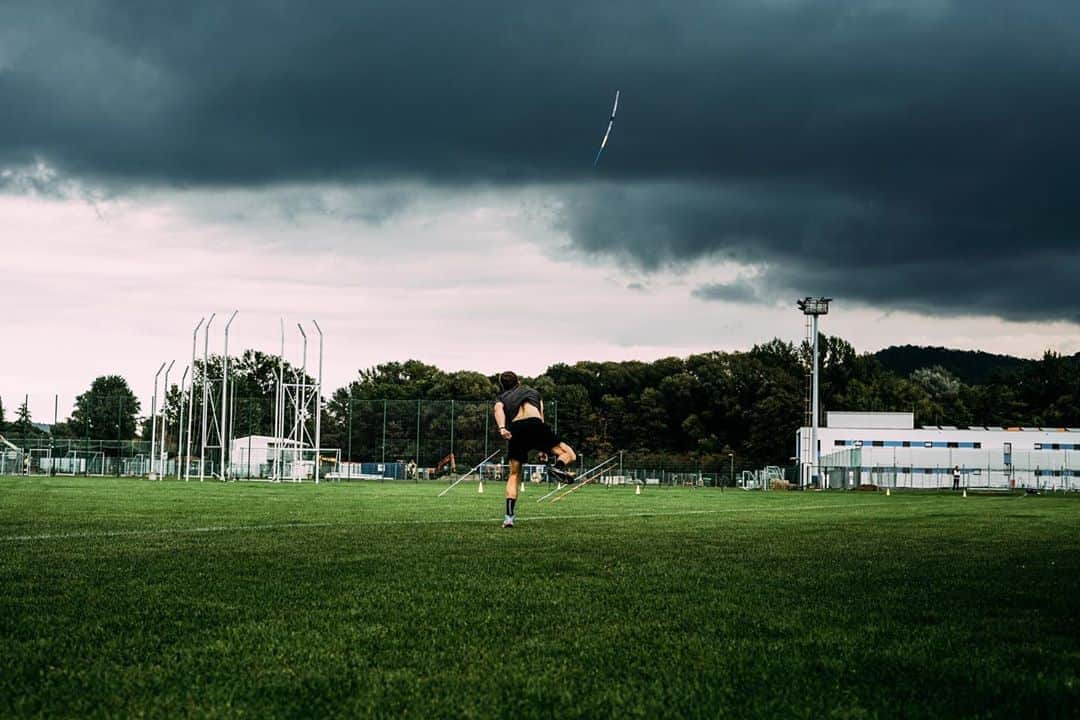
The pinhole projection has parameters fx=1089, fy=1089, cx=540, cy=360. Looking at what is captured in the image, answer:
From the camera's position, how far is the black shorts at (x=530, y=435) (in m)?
13.8

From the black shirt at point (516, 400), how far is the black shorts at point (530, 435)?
13 centimetres

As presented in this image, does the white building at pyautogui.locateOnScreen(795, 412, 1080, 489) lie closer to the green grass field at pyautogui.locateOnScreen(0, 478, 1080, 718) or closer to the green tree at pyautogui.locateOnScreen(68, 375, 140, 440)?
the green tree at pyautogui.locateOnScreen(68, 375, 140, 440)

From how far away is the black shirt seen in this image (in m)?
13.8

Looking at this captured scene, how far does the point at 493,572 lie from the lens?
7.80 metres

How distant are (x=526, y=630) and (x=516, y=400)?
338 inches

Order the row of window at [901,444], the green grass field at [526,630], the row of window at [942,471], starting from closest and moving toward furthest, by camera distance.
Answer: the green grass field at [526,630], the row of window at [942,471], the row of window at [901,444]

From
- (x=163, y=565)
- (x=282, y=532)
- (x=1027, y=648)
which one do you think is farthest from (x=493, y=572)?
(x=282, y=532)

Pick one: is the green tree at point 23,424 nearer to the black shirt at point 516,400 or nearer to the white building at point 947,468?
the white building at point 947,468

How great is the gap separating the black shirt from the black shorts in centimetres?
13

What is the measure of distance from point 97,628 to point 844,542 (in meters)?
8.48

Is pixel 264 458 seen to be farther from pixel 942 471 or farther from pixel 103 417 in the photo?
pixel 942 471

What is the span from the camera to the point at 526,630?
532cm

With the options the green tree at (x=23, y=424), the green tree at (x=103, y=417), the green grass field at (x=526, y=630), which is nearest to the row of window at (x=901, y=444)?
the green tree at (x=103, y=417)

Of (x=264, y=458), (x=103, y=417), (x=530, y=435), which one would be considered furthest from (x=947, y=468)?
(x=530, y=435)
